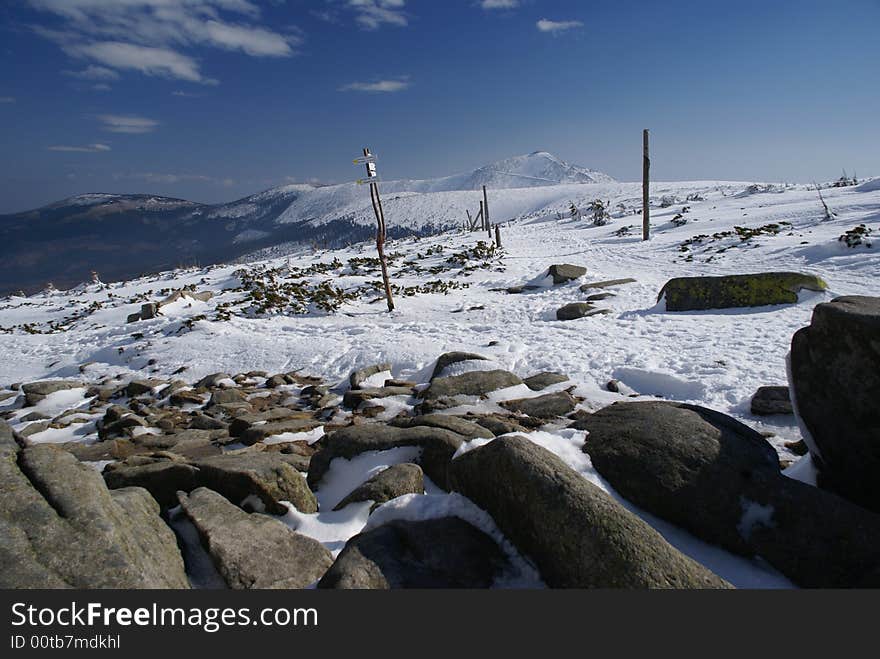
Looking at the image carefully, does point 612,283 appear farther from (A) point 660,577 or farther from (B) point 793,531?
(A) point 660,577

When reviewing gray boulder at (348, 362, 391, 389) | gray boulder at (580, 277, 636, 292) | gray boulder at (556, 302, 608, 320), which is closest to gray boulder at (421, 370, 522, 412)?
gray boulder at (348, 362, 391, 389)

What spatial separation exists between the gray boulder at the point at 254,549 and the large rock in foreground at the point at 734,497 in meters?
2.32

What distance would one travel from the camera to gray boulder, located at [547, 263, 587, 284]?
57.8 ft

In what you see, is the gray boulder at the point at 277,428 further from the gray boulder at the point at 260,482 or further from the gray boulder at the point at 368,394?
the gray boulder at the point at 260,482

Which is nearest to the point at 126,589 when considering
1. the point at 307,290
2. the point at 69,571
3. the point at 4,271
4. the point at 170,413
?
the point at 69,571

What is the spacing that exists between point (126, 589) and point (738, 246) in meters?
21.9

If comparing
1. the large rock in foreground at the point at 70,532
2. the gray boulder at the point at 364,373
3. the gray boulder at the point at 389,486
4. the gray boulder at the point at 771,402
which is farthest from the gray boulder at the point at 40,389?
the gray boulder at the point at 771,402

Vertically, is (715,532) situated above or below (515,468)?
below

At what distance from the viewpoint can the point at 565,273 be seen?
17.8 meters

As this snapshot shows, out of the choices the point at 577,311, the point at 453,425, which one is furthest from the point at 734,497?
the point at 577,311

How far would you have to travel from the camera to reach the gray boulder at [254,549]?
2.73 m

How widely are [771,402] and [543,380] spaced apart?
3.20 meters

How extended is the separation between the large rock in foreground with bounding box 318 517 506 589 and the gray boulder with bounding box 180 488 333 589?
1.38 ft

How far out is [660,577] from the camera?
223 cm
